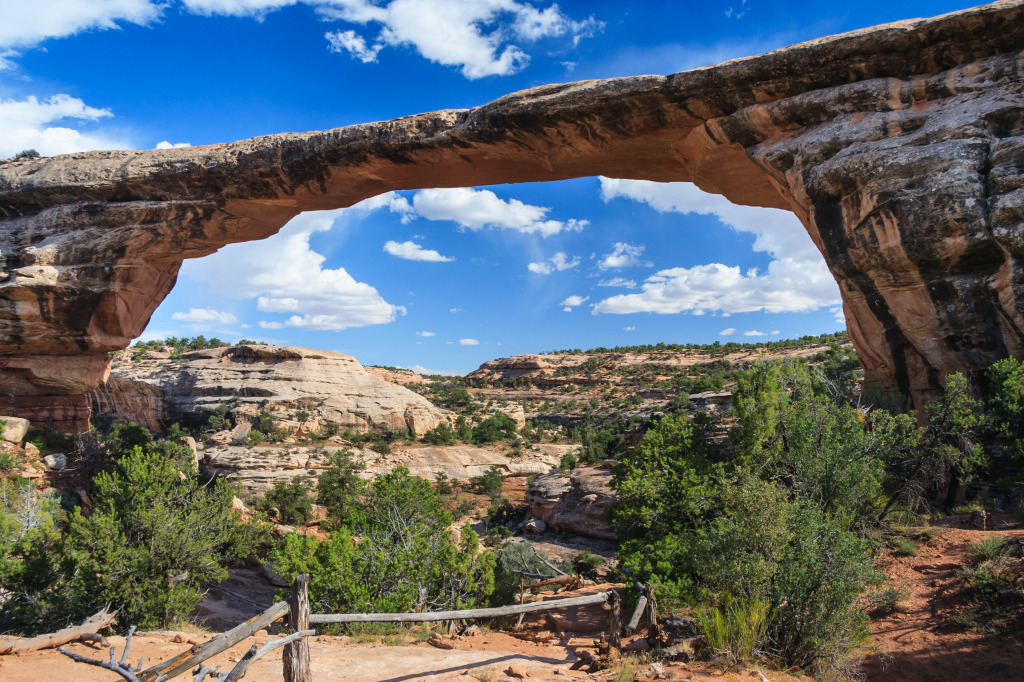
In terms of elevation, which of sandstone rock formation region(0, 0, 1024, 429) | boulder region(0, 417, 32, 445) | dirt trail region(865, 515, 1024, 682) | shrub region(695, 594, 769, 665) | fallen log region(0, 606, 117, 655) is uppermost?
sandstone rock formation region(0, 0, 1024, 429)

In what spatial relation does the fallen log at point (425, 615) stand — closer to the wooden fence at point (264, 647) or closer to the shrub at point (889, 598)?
the wooden fence at point (264, 647)

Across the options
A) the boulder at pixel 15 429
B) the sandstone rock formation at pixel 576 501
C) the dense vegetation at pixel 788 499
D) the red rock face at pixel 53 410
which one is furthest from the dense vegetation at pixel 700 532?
the red rock face at pixel 53 410

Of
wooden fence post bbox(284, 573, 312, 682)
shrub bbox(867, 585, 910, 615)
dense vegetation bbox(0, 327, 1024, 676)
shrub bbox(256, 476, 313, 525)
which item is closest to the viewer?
wooden fence post bbox(284, 573, 312, 682)

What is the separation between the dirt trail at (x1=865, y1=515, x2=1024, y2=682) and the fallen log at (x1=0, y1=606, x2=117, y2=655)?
1009 centimetres

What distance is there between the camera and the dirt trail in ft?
18.8

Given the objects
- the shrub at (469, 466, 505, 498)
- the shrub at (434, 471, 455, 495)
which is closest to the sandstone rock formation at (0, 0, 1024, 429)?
the shrub at (434, 471, 455, 495)

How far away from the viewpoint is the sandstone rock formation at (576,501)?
48.7ft

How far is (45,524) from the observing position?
11.0 metres

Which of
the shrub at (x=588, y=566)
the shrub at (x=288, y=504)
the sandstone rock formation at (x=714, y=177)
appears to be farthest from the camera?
the shrub at (x=288, y=504)

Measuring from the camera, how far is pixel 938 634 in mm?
6422

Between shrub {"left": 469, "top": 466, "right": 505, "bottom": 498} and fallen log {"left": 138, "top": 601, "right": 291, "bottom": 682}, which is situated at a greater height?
fallen log {"left": 138, "top": 601, "right": 291, "bottom": 682}

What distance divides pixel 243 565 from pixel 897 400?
16986 mm

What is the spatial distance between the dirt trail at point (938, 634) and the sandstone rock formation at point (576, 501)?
7190mm

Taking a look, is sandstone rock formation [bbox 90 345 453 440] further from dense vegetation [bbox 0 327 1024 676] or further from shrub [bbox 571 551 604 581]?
shrub [bbox 571 551 604 581]
